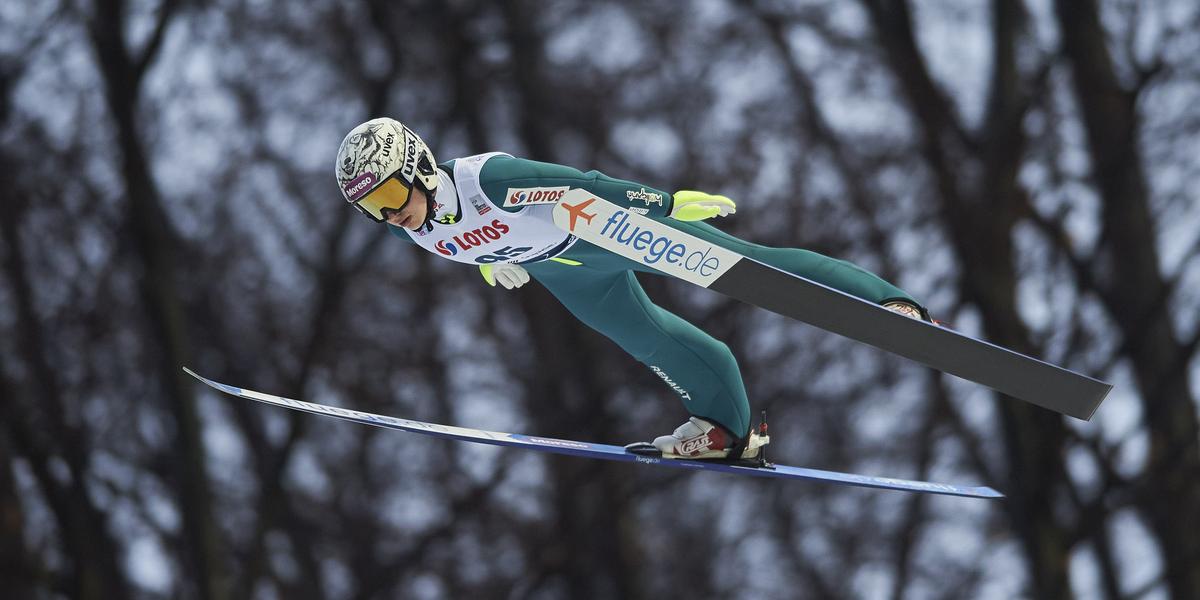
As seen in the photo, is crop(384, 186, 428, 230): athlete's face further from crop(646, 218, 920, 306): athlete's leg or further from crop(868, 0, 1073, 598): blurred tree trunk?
crop(868, 0, 1073, 598): blurred tree trunk

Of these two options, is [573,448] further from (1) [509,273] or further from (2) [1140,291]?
(2) [1140,291]

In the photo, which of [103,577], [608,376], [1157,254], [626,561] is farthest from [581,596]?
[1157,254]

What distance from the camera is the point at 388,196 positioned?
4.13 metres

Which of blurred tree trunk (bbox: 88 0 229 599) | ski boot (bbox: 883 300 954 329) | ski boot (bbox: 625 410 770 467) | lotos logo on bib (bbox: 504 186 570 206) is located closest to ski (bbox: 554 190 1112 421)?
lotos logo on bib (bbox: 504 186 570 206)

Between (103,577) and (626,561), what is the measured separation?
3.78 metres

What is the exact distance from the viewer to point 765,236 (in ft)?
32.7

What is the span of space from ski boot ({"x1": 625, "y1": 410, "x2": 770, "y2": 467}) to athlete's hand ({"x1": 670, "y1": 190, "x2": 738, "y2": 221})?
94 centimetres

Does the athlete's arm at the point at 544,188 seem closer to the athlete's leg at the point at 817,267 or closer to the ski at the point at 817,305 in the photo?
the ski at the point at 817,305

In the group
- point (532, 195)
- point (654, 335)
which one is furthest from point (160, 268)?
point (532, 195)

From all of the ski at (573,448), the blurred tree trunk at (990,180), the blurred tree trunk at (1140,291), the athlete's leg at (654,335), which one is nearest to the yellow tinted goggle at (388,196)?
the athlete's leg at (654,335)

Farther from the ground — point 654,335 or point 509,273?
point 509,273

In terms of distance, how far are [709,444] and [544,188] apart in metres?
1.20

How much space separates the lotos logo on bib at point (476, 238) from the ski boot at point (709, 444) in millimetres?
1028

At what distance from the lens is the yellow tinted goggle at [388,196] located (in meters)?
4.12
